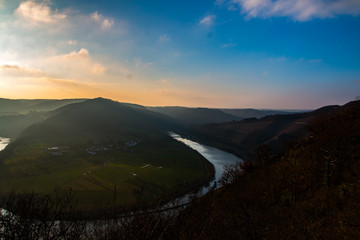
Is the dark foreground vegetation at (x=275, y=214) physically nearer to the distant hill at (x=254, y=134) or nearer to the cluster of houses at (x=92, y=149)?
the cluster of houses at (x=92, y=149)

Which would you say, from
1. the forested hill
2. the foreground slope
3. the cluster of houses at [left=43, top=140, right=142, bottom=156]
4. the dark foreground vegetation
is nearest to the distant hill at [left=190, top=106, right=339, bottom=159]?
the foreground slope

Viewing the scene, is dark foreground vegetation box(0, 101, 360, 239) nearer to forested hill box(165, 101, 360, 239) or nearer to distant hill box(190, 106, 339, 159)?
forested hill box(165, 101, 360, 239)

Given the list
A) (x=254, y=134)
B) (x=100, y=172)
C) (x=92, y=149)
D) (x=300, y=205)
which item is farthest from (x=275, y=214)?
(x=254, y=134)

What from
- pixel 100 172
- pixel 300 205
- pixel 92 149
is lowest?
pixel 100 172

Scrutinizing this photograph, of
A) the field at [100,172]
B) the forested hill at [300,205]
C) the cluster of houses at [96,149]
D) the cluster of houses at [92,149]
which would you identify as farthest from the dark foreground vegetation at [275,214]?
the cluster of houses at [96,149]

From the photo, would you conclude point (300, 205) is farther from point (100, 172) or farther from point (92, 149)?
point (92, 149)

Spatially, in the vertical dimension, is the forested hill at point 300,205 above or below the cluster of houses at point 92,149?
above

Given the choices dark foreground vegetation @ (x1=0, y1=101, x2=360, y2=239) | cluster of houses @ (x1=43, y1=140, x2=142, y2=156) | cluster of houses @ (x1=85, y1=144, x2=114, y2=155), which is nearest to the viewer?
dark foreground vegetation @ (x1=0, y1=101, x2=360, y2=239)
